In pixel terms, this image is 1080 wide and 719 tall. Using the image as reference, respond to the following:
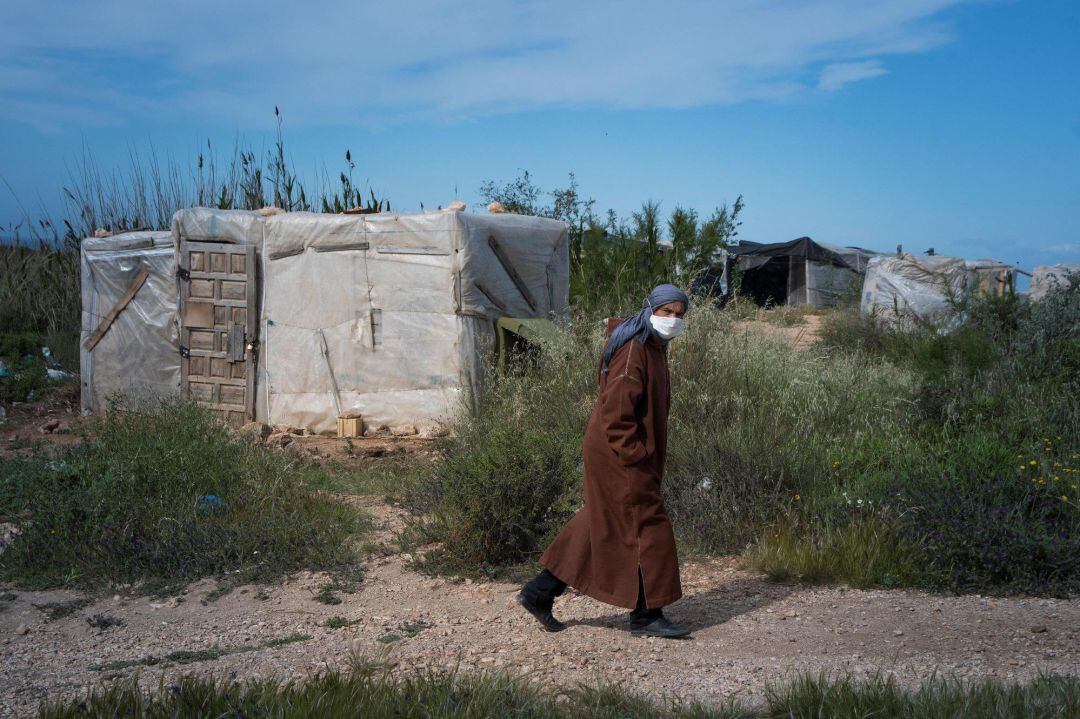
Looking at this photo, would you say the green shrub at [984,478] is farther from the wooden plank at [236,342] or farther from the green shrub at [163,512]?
the wooden plank at [236,342]

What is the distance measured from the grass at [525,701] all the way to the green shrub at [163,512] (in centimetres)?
229

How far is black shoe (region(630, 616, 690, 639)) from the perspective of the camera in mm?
4207

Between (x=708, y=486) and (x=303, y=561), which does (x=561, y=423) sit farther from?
(x=303, y=561)

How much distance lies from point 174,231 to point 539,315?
15.5 ft

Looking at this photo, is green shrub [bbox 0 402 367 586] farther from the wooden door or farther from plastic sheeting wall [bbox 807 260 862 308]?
plastic sheeting wall [bbox 807 260 862 308]

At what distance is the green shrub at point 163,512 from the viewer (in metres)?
5.54

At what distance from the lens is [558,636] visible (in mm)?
4375

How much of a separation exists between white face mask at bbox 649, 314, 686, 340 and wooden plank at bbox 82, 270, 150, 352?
9.98 meters

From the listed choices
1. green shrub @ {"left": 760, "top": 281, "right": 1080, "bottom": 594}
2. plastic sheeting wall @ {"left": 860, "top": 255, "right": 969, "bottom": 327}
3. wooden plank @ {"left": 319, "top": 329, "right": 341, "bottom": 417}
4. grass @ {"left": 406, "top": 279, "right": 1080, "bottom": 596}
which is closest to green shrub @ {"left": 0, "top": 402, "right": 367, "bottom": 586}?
grass @ {"left": 406, "top": 279, "right": 1080, "bottom": 596}

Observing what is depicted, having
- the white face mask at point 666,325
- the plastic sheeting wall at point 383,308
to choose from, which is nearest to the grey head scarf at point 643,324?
the white face mask at point 666,325

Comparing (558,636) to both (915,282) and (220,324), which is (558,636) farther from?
(915,282)

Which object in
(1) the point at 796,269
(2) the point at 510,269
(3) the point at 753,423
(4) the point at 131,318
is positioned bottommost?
(3) the point at 753,423

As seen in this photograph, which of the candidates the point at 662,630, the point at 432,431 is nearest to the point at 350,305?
the point at 432,431

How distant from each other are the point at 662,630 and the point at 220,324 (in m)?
8.73
